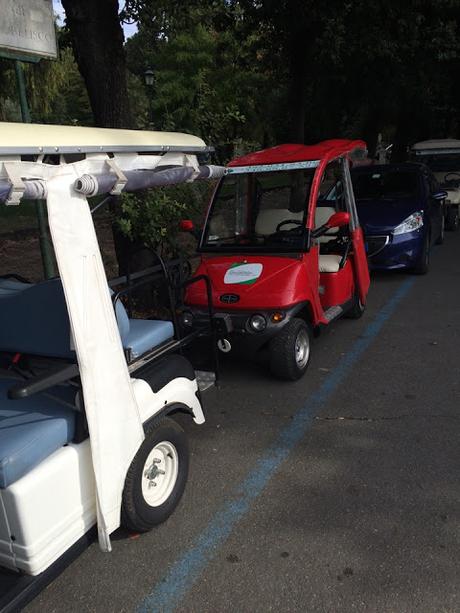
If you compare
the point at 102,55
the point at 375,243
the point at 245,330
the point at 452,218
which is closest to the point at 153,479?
the point at 245,330

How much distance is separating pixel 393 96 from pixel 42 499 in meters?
16.5

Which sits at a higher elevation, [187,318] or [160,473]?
[187,318]

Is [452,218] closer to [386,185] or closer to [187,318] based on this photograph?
[386,185]

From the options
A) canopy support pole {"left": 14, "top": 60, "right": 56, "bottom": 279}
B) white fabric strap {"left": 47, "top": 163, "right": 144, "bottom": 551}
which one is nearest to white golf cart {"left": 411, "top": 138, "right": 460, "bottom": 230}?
canopy support pole {"left": 14, "top": 60, "right": 56, "bottom": 279}

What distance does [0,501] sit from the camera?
2180 mm

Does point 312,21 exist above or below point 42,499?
above

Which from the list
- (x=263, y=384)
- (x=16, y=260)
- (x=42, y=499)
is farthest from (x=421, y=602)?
(x=16, y=260)

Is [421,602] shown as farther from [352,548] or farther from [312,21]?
[312,21]

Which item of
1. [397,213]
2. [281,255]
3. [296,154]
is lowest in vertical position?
[397,213]

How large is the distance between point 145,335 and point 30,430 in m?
1.11

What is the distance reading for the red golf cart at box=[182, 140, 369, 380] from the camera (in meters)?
4.48

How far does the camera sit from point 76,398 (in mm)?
2529

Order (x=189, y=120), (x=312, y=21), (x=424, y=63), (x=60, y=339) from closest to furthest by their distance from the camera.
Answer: (x=60, y=339) < (x=189, y=120) < (x=312, y=21) < (x=424, y=63)

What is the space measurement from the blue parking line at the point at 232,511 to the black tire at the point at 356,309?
1165mm
